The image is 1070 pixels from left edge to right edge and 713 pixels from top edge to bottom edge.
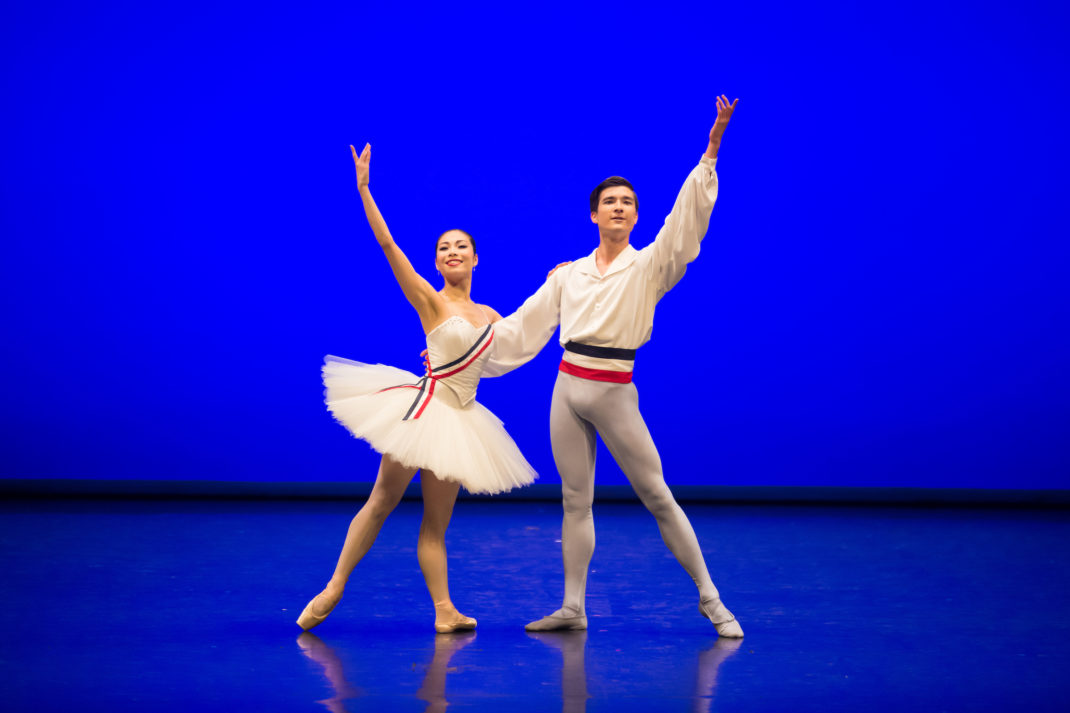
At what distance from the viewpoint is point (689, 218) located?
317 cm

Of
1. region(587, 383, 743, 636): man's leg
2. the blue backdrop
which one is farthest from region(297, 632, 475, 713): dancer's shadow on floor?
the blue backdrop

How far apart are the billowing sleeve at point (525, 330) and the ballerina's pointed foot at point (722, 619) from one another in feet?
3.06

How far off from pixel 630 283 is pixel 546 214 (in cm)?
315

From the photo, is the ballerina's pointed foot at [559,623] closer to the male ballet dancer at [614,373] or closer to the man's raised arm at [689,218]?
the male ballet dancer at [614,373]

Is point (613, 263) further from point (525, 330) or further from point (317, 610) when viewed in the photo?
point (317, 610)

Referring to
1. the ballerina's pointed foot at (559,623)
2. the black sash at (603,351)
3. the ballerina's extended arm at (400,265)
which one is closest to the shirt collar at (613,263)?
the black sash at (603,351)

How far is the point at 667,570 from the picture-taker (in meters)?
4.40

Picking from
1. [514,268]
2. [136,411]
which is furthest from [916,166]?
[136,411]

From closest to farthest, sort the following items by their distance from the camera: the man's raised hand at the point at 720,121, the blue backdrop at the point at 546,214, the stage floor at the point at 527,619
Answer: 1. the stage floor at the point at 527,619
2. the man's raised hand at the point at 720,121
3. the blue backdrop at the point at 546,214

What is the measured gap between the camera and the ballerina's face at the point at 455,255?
132 inches

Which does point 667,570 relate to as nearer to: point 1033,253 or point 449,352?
point 449,352

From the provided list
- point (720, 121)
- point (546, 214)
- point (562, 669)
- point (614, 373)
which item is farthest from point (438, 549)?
point (546, 214)

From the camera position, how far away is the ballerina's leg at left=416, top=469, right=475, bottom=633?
327cm

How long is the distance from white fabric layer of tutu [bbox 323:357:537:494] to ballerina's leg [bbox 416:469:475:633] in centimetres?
11
